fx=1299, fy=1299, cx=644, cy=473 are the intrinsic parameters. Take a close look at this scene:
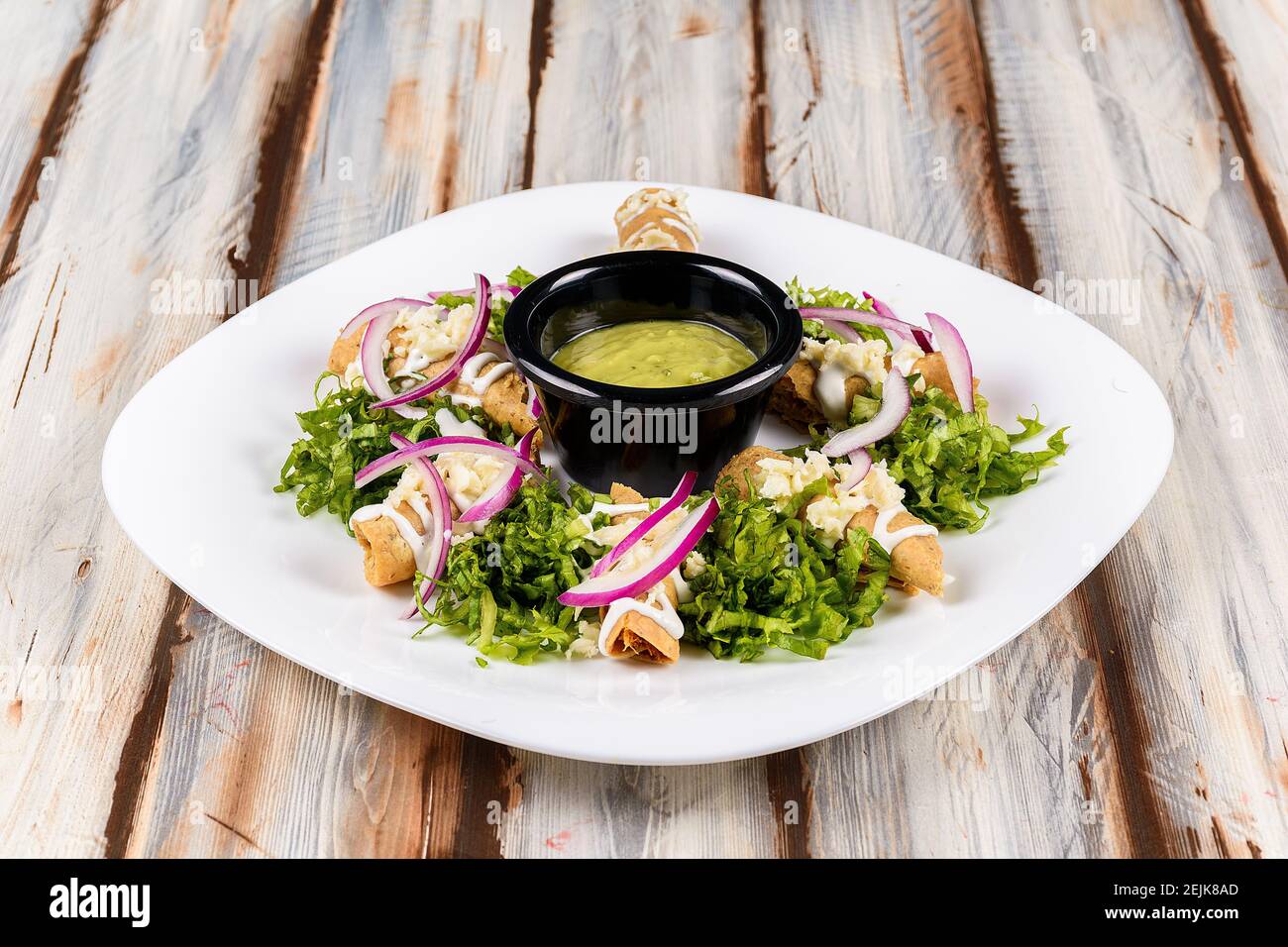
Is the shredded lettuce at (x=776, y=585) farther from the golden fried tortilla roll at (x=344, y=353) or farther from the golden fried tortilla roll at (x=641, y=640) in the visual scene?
the golden fried tortilla roll at (x=344, y=353)

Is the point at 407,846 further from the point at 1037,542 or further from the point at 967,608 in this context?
the point at 1037,542

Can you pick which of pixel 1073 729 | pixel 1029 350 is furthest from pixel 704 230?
pixel 1073 729

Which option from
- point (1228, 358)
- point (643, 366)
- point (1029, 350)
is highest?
point (643, 366)

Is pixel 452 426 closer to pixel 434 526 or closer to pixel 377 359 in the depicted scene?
pixel 377 359

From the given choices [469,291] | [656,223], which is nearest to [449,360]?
[469,291]

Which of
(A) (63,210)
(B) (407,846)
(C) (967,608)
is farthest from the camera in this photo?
(A) (63,210)

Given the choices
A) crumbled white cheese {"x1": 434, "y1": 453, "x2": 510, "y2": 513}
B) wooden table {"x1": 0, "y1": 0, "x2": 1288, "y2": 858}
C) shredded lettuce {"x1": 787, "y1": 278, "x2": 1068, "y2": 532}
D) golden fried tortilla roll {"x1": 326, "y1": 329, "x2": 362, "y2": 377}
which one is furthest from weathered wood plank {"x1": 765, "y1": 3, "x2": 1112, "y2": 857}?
golden fried tortilla roll {"x1": 326, "y1": 329, "x2": 362, "y2": 377}

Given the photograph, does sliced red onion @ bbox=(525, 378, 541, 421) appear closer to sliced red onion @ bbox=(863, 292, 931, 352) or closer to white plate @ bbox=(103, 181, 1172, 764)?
white plate @ bbox=(103, 181, 1172, 764)
